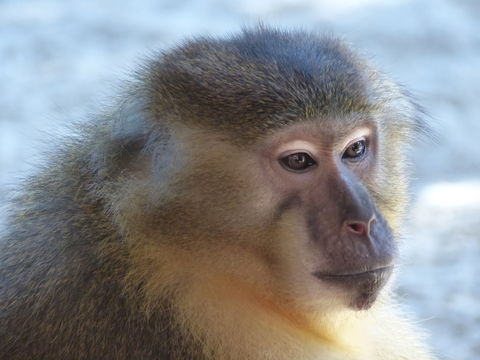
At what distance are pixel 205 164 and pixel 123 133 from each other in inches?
9.3

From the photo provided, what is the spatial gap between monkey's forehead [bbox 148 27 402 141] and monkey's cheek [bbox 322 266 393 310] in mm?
407

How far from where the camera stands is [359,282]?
8.73ft

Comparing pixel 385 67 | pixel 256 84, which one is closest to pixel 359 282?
pixel 256 84

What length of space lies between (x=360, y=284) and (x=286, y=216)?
242mm

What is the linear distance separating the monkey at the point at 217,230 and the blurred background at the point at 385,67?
1406 millimetres

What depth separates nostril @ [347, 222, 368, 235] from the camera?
8.68ft

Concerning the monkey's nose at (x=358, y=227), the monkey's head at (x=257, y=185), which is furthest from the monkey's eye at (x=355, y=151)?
the monkey's nose at (x=358, y=227)

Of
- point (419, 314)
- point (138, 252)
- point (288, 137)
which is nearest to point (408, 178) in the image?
point (288, 137)

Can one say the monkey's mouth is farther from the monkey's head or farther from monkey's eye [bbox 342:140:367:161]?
monkey's eye [bbox 342:140:367:161]

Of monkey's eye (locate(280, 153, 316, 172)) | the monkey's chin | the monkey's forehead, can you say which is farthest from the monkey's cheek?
the monkey's forehead

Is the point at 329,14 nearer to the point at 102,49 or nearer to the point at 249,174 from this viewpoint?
the point at 102,49

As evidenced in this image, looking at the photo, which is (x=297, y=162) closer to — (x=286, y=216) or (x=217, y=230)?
(x=286, y=216)

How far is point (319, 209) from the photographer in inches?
105

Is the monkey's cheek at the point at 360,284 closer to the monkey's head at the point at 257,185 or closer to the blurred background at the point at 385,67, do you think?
the monkey's head at the point at 257,185
